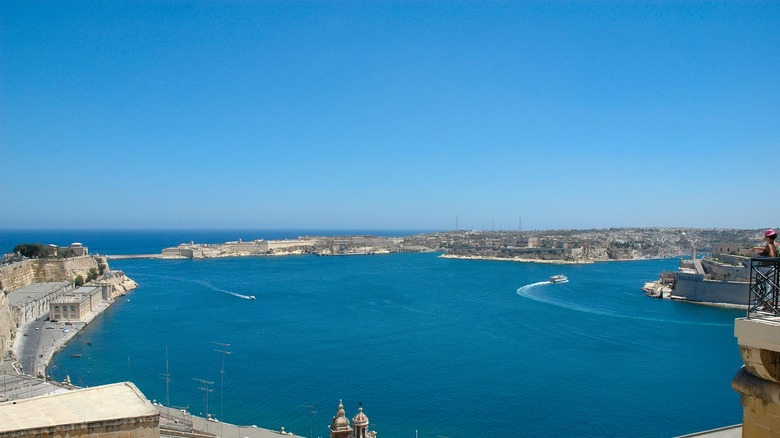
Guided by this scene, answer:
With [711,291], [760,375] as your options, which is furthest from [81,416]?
[711,291]

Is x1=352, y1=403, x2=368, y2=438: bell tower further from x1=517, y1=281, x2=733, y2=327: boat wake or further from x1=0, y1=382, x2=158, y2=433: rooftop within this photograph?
x1=517, y1=281, x2=733, y2=327: boat wake

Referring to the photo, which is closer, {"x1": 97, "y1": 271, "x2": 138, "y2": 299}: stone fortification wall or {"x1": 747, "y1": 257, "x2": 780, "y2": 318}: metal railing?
{"x1": 747, "y1": 257, "x2": 780, "y2": 318}: metal railing

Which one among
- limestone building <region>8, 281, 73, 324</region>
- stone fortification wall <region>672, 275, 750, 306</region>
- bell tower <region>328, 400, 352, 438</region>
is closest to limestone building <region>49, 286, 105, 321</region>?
limestone building <region>8, 281, 73, 324</region>

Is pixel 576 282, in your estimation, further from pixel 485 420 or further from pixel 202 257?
pixel 202 257

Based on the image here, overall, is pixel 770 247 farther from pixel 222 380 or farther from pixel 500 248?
pixel 500 248

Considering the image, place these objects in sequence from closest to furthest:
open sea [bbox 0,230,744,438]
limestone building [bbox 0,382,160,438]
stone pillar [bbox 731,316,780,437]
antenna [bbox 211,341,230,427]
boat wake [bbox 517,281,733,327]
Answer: stone pillar [bbox 731,316,780,437], limestone building [bbox 0,382,160,438], open sea [bbox 0,230,744,438], antenna [bbox 211,341,230,427], boat wake [bbox 517,281,733,327]

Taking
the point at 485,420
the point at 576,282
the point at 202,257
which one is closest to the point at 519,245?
the point at 576,282

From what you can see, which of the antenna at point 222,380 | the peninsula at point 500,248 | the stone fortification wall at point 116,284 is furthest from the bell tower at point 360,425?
the peninsula at point 500,248

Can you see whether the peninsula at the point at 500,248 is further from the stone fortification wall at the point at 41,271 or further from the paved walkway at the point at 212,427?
the paved walkway at the point at 212,427
